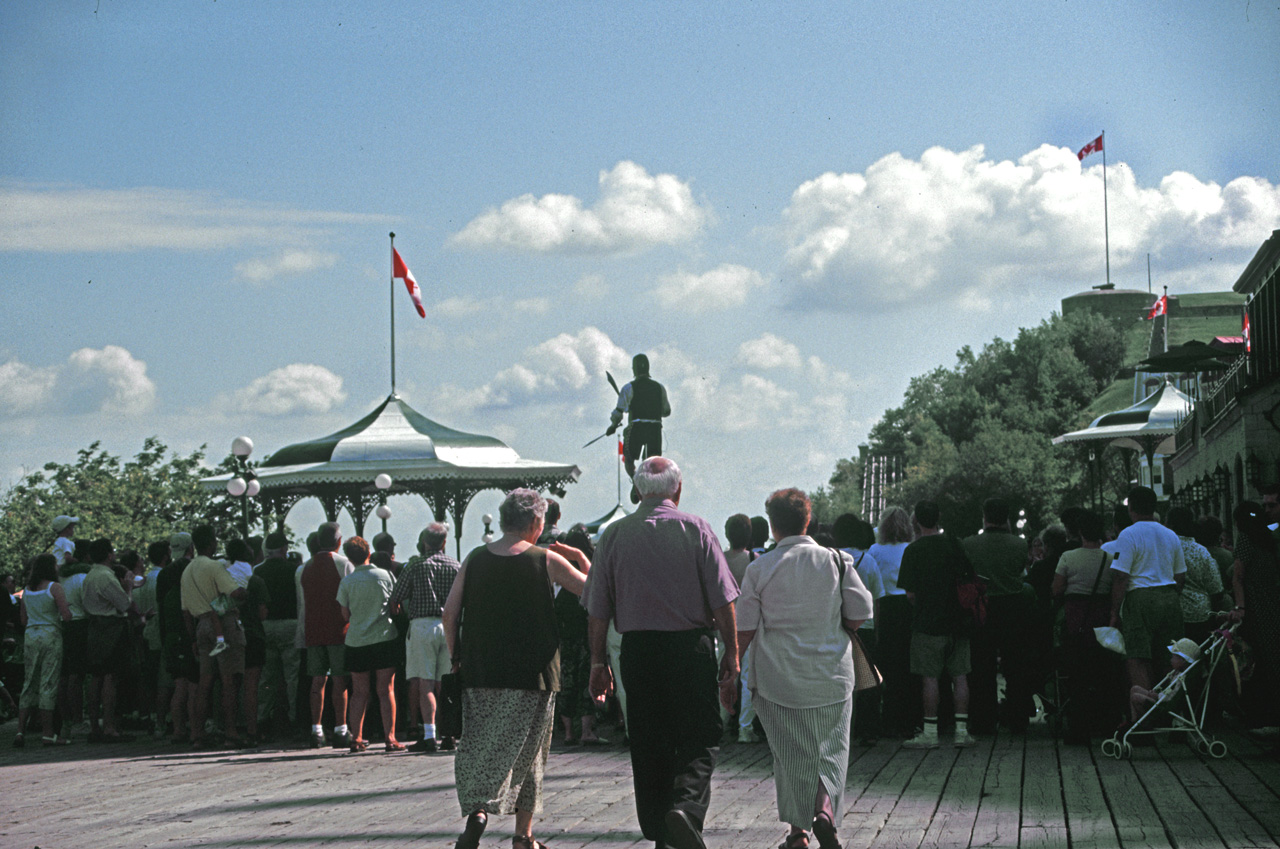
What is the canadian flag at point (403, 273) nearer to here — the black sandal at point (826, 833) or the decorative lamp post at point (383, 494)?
the decorative lamp post at point (383, 494)

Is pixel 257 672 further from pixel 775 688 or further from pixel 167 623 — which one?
pixel 775 688

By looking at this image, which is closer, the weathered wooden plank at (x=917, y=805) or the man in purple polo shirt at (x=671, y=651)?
the man in purple polo shirt at (x=671, y=651)

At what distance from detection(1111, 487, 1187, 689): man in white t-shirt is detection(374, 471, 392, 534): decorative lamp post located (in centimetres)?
1883

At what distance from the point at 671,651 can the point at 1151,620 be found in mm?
5305

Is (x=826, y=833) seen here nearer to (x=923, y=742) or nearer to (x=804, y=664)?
(x=804, y=664)

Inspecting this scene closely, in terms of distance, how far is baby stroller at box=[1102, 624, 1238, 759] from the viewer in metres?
10.0

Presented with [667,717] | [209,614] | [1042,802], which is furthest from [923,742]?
[209,614]

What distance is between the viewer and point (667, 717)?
6.73m

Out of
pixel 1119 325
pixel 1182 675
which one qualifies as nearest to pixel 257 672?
pixel 1182 675

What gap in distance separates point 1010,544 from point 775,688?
17.9 ft


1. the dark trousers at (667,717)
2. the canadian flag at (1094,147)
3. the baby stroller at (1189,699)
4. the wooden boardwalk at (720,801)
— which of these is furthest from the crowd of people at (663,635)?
the canadian flag at (1094,147)

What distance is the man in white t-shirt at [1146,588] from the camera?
35.0 ft

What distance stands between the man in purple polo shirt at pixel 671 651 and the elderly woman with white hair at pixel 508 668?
33 centimetres

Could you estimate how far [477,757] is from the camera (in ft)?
23.0
